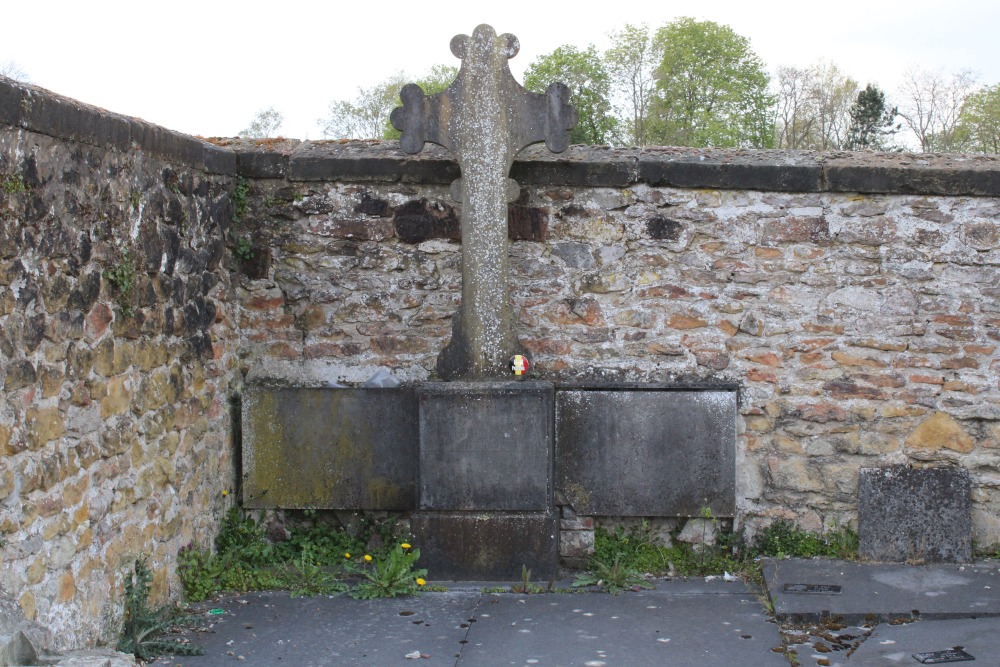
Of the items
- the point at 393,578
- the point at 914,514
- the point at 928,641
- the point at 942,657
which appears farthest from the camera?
the point at 914,514

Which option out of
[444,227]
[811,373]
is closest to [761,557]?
[811,373]

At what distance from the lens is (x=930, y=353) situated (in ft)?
16.8

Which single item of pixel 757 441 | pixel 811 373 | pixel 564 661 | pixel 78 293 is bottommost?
pixel 564 661

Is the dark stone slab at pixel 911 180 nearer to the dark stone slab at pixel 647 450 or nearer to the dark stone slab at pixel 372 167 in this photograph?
the dark stone slab at pixel 647 450

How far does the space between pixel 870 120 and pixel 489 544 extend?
19921mm

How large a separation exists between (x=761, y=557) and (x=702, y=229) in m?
1.78

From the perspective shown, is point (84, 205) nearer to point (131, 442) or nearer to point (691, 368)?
point (131, 442)

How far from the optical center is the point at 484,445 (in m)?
4.88

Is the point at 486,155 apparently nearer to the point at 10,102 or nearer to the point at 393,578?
the point at 393,578

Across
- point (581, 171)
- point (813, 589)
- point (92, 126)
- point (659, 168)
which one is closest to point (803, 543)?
point (813, 589)

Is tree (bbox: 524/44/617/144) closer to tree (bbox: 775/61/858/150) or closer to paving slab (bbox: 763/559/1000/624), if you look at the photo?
tree (bbox: 775/61/858/150)

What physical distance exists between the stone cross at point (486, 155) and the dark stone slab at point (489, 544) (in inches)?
29.1

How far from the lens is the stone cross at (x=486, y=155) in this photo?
4.98m

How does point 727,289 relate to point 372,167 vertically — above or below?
below
